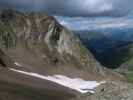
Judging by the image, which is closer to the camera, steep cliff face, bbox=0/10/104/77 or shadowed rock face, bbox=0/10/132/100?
shadowed rock face, bbox=0/10/132/100

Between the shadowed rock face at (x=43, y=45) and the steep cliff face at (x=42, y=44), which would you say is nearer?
the shadowed rock face at (x=43, y=45)

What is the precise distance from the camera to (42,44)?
4862 inches

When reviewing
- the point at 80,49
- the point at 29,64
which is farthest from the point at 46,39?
the point at 29,64

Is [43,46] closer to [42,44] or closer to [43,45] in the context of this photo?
[43,45]

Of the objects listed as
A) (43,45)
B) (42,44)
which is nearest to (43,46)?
(43,45)

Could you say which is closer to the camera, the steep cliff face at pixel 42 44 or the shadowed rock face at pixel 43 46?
the shadowed rock face at pixel 43 46

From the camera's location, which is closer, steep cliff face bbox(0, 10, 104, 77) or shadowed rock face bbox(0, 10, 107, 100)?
shadowed rock face bbox(0, 10, 107, 100)

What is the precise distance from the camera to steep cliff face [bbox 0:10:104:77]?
112 m

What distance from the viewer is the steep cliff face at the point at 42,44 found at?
112000 millimetres

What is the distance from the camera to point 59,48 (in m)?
128

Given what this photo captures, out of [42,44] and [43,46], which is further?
[42,44]

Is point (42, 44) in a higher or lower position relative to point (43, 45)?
higher

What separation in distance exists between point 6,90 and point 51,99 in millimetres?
5910

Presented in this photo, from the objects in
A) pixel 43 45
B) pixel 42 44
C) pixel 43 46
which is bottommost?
pixel 43 46
